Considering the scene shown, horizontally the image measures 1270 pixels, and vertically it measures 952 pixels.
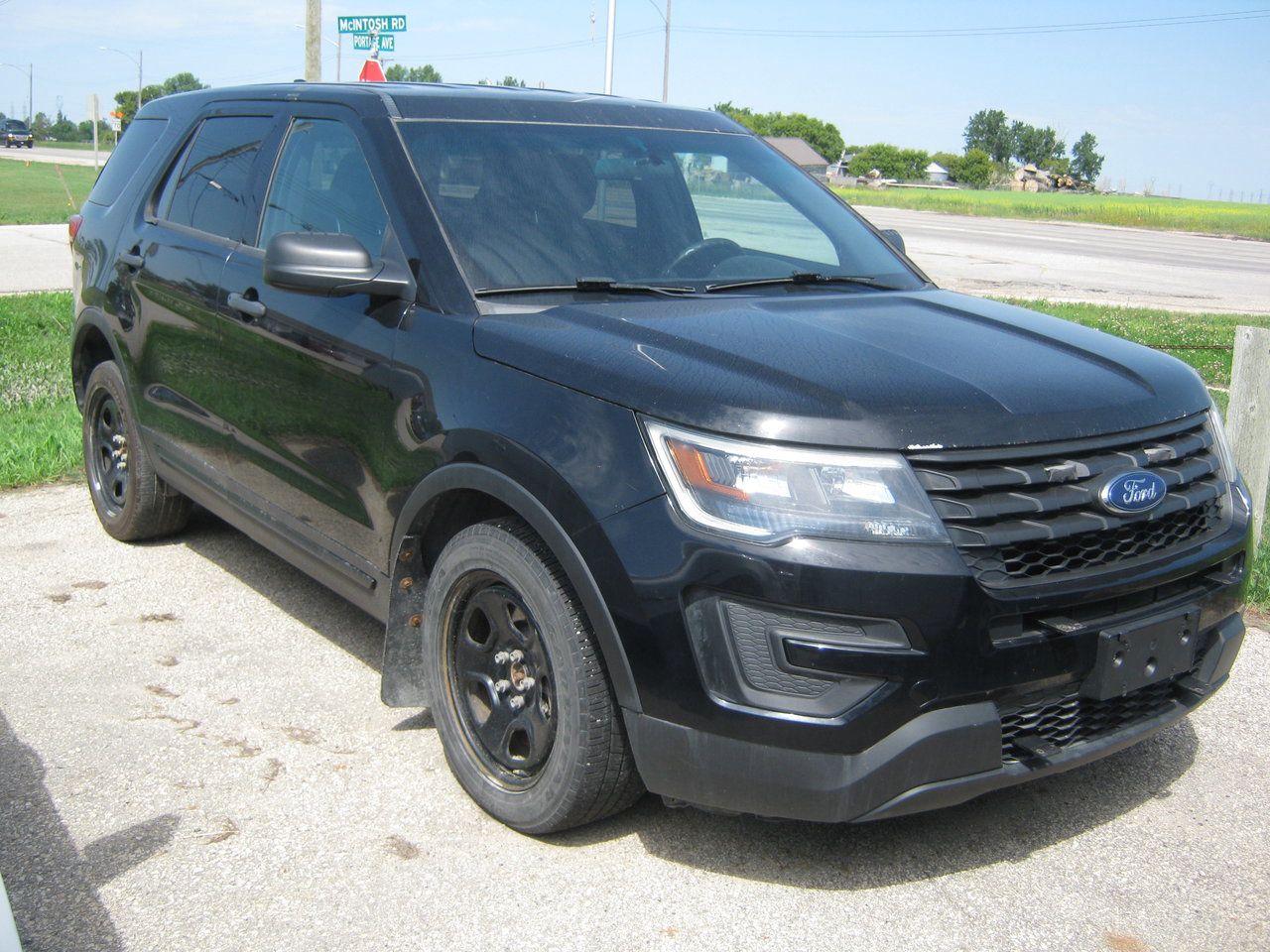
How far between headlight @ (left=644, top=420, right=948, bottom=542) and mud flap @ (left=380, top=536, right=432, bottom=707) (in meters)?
1.13

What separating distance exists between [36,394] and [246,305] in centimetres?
511

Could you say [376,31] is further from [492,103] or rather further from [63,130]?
[63,130]

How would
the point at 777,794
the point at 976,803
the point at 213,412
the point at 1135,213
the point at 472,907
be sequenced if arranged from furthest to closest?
the point at 1135,213 → the point at 213,412 → the point at 976,803 → the point at 472,907 → the point at 777,794

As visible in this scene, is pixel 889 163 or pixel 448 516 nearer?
pixel 448 516

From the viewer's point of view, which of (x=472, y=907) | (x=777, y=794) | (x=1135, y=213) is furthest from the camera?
(x=1135, y=213)

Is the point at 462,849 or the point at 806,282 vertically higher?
the point at 806,282

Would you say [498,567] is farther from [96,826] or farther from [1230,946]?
[1230,946]

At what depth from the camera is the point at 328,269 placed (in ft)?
11.1

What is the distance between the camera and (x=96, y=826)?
325cm

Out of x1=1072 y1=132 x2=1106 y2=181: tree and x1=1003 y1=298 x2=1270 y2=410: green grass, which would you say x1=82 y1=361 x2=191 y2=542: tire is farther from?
x1=1072 y1=132 x2=1106 y2=181: tree

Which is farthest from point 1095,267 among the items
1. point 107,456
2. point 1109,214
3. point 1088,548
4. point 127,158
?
point 1109,214

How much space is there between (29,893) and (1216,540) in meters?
3.00

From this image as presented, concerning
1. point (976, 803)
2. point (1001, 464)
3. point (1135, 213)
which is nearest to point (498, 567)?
point (1001, 464)

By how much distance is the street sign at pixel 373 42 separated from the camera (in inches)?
568
